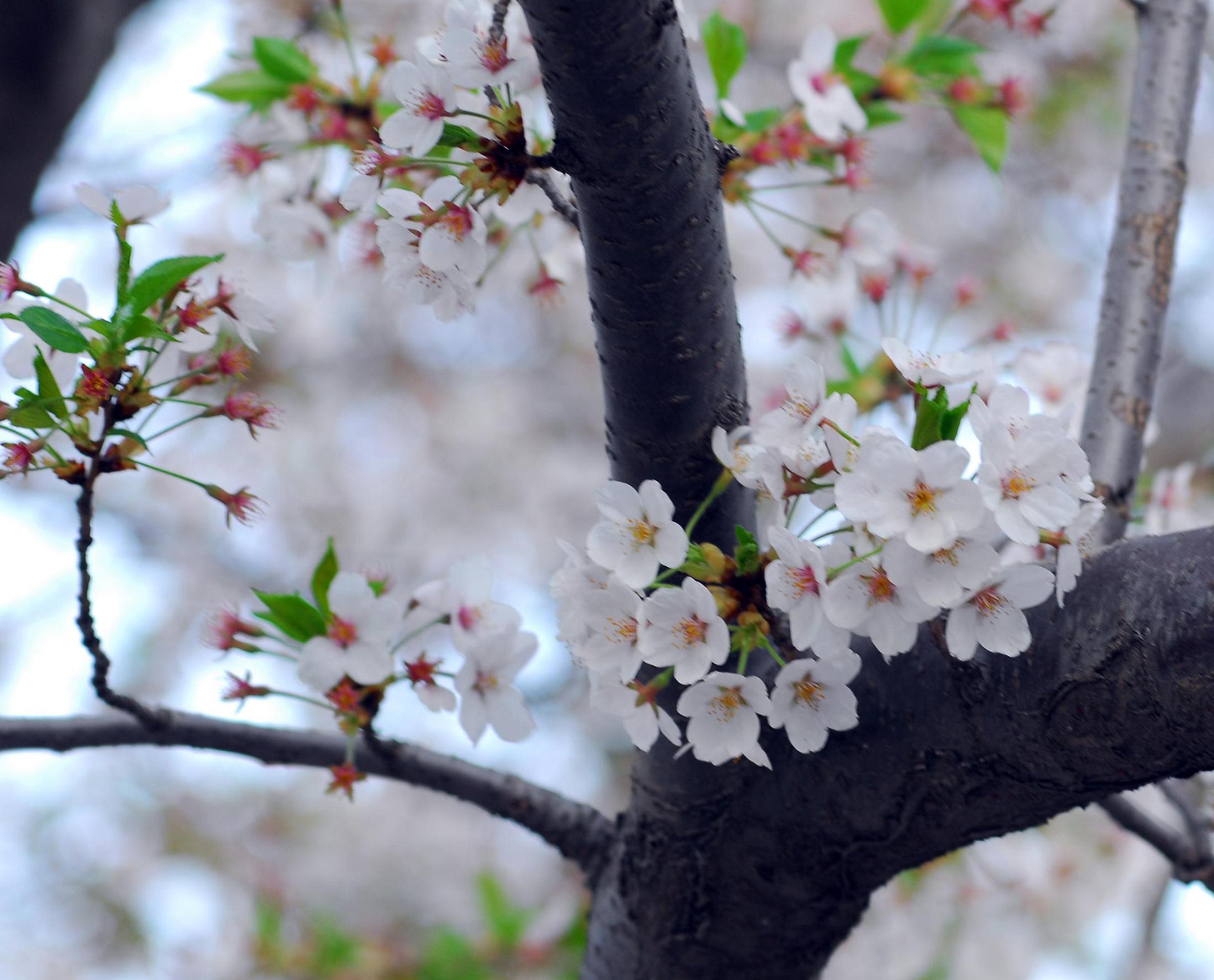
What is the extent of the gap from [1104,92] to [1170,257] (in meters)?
3.89

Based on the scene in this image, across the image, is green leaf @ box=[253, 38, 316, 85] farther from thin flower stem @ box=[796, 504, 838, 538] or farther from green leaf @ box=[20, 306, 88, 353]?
thin flower stem @ box=[796, 504, 838, 538]

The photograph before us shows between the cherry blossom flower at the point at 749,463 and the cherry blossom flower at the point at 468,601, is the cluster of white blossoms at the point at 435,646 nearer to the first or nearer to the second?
the cherry blossom flower at the point at 468,601

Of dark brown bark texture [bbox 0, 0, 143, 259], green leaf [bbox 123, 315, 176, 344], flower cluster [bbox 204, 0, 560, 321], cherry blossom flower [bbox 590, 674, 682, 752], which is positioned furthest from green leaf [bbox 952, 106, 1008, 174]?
dark brown bark texture [bbox 0, 0, 143, 259]

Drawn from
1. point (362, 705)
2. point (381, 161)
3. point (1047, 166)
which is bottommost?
point (362, 705)

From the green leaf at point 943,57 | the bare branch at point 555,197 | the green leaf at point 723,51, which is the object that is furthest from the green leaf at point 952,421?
the green leaf at point 943,57

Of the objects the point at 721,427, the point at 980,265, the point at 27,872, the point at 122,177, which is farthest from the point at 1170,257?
the point at 27,872

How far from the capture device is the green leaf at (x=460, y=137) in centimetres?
83

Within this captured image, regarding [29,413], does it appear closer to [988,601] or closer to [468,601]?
[468,601]

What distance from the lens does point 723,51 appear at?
1.31 m

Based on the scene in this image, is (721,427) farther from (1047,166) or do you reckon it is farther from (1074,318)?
(1074,318)

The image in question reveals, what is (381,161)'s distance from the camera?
87 cm

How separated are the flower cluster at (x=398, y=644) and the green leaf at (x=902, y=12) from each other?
0.97m

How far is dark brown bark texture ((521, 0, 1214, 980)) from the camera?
28.2 inches

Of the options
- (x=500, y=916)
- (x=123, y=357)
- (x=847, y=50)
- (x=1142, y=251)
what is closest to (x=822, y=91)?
(x=847, y=50)
